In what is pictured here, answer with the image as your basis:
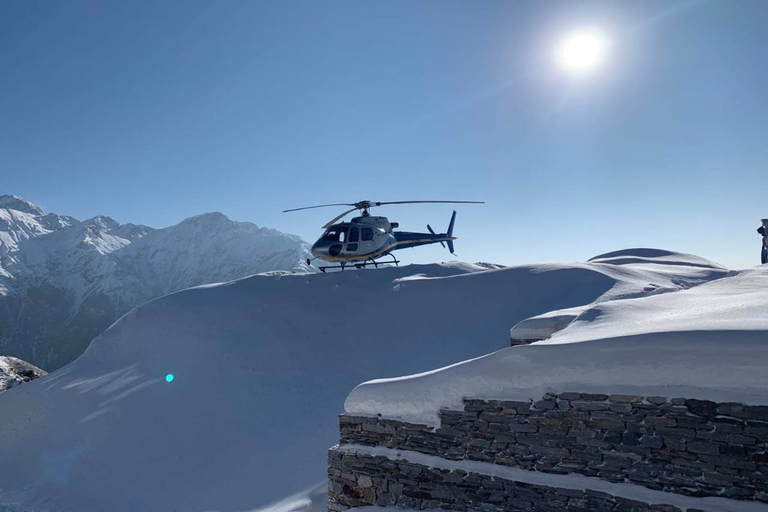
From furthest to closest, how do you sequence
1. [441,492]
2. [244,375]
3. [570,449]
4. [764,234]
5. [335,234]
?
[335,234], [764,234], [244,375], [441,492], [570,449]

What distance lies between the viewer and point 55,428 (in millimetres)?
13359

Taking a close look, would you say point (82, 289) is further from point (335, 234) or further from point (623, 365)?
point (623, 365)

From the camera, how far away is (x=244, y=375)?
14336mm

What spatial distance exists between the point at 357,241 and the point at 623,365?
1608cm

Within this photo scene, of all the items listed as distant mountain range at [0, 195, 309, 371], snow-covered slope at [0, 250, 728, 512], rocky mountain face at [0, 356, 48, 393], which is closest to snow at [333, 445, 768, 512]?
snow-covered slope at [0, 250, 728, 512]

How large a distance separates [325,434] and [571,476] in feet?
26.7

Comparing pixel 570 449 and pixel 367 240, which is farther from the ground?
pixel 367 240

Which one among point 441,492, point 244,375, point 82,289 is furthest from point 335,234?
point 82,289

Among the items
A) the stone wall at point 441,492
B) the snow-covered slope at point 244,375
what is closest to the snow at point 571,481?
the stone wall at point 441,492

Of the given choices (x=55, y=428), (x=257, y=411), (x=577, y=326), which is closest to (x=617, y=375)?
(x=577, y=326)

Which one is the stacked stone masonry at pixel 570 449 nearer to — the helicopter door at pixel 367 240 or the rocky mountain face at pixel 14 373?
the helicopter door at pixel 367 240

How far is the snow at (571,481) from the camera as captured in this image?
381 cm

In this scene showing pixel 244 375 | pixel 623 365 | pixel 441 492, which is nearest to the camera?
pixel 623 365

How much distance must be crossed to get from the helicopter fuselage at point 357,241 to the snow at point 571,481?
14228 mm
